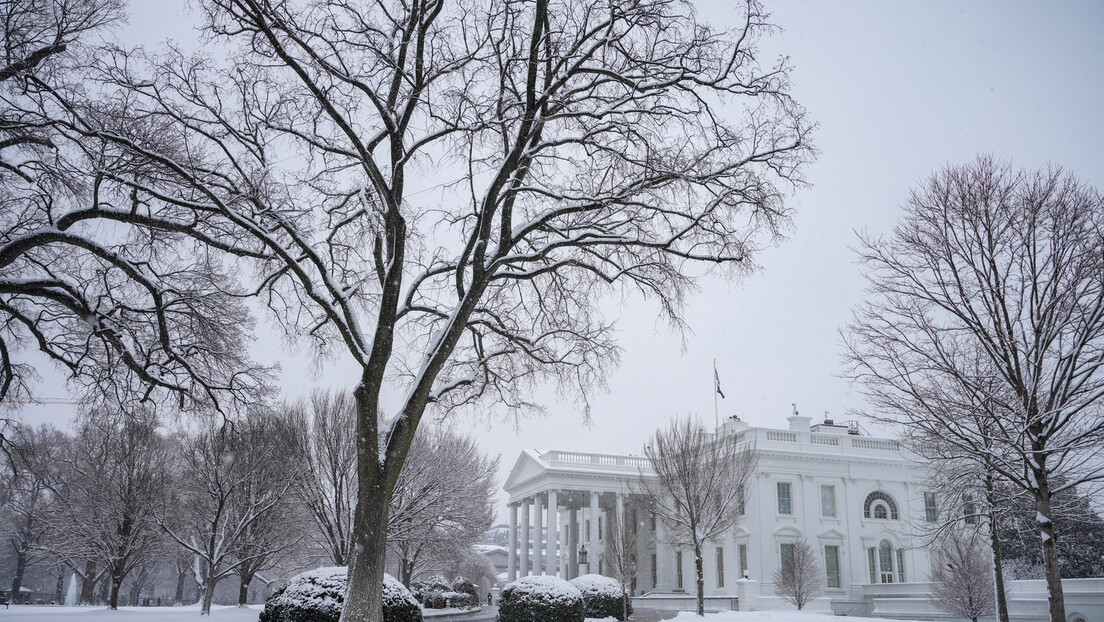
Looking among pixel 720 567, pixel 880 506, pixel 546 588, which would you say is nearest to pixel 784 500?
pixel 720 567

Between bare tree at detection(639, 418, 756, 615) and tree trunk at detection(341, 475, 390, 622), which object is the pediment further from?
tree trunk at detection(341, 475, 390, 622)

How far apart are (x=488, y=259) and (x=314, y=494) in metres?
15.5

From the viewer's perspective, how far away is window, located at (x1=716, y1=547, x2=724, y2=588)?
141 feet

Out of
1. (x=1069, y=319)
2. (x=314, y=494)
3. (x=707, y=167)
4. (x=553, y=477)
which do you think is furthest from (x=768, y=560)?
(x=707, y=167)

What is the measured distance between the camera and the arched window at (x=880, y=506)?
1687 inches

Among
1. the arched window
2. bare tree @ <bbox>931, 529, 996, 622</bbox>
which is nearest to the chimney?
the arched window

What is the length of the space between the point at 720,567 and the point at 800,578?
9.96 m

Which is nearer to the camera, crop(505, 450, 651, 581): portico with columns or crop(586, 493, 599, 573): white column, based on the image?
crop(505, 450, 651, 581): portico with columns

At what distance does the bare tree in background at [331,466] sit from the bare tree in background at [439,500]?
165 cm

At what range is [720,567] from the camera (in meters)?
43.2

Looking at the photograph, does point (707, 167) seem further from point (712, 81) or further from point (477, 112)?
point (477, 112)

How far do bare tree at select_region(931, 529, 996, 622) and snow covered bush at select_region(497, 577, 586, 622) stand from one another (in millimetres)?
12000

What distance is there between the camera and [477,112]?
10805 mm

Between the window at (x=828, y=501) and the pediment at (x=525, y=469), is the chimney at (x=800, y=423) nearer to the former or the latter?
the window at (x=828, y=501)
